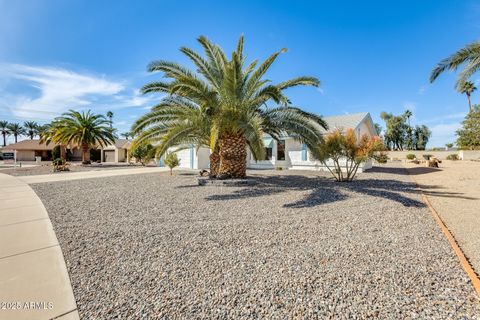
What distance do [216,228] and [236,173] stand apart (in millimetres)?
7109

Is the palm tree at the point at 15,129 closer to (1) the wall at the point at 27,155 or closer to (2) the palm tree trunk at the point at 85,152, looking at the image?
(1) the wall at the point at 27,155

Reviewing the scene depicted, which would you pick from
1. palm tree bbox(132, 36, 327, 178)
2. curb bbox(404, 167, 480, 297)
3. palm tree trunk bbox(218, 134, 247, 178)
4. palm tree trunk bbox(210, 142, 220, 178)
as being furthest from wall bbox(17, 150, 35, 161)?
curb bbox(404, 167, 480, 297)

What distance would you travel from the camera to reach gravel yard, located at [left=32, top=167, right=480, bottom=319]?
8.48 ft

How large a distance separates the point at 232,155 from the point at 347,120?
13.9 metres

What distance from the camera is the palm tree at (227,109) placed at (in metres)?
10.5

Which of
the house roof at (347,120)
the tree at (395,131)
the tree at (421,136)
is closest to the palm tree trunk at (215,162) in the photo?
the house roof at (347,120)

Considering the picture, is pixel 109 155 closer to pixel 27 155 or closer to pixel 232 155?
pixel 27 155

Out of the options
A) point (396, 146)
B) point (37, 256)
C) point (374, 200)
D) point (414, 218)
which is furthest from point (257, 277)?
point (396, 146)

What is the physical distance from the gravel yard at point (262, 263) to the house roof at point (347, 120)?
1424 centimetres

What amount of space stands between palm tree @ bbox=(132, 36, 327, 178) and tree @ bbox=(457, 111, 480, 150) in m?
32.8

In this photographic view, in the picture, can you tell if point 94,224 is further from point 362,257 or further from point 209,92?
point 209,92

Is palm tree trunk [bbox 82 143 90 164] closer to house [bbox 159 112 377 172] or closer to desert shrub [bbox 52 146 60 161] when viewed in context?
desert shrub [bbox 52 146 60 161]

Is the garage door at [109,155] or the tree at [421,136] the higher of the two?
the tree at [421,136]

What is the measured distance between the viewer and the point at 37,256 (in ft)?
12.5
